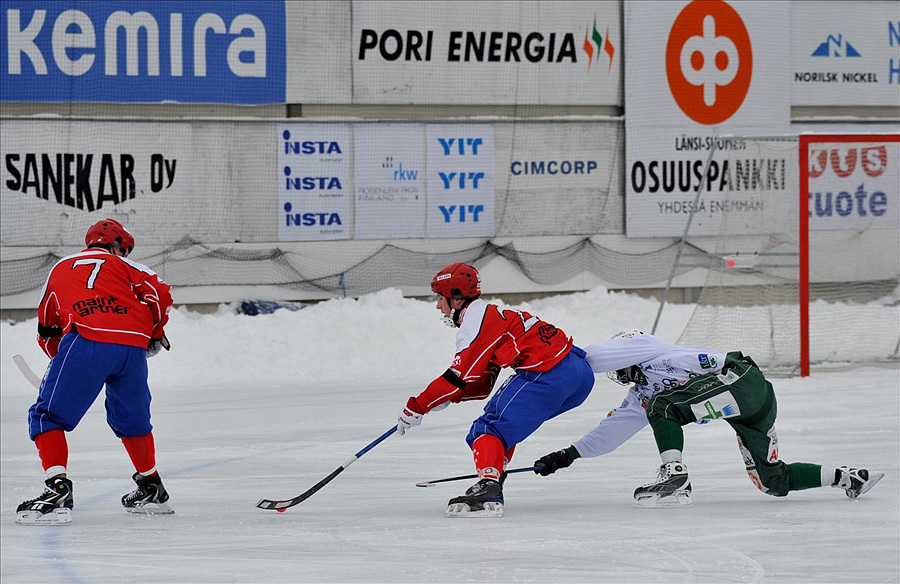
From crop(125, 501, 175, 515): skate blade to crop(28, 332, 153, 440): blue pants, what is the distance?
0.32 metres

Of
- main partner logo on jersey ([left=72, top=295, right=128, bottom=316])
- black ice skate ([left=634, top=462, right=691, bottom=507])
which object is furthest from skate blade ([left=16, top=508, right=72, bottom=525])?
black ice skate ([left=634, top=462, right=691, bottom=507])

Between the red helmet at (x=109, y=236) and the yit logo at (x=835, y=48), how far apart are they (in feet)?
38.7

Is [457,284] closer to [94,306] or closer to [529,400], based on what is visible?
[529,400]

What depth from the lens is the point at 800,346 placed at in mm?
10000

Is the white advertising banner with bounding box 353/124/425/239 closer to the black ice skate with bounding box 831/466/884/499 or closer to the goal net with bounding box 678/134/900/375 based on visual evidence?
the goal net with bounding box 678/134/900/375

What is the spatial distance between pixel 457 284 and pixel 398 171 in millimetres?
8900

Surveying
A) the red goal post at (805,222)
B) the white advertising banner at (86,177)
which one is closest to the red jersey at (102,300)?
the red goal post at (805,222)

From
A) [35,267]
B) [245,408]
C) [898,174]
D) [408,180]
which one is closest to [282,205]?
[408,180]

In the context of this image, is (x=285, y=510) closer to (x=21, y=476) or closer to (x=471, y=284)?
(x=471, y=284)

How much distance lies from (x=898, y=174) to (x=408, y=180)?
211 inches

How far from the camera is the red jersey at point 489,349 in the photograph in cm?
516

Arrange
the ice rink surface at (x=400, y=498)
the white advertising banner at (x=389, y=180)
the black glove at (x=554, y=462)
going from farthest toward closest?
the white advertising banner at (x=389, y=180) < the black glove at (x=554, y=462) < the ice rink surface at (x=400, y=498)

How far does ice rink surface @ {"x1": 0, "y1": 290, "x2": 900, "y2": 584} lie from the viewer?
4.34 m

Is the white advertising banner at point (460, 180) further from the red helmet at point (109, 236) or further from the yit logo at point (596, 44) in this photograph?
the red helmet at point (109, 236)
